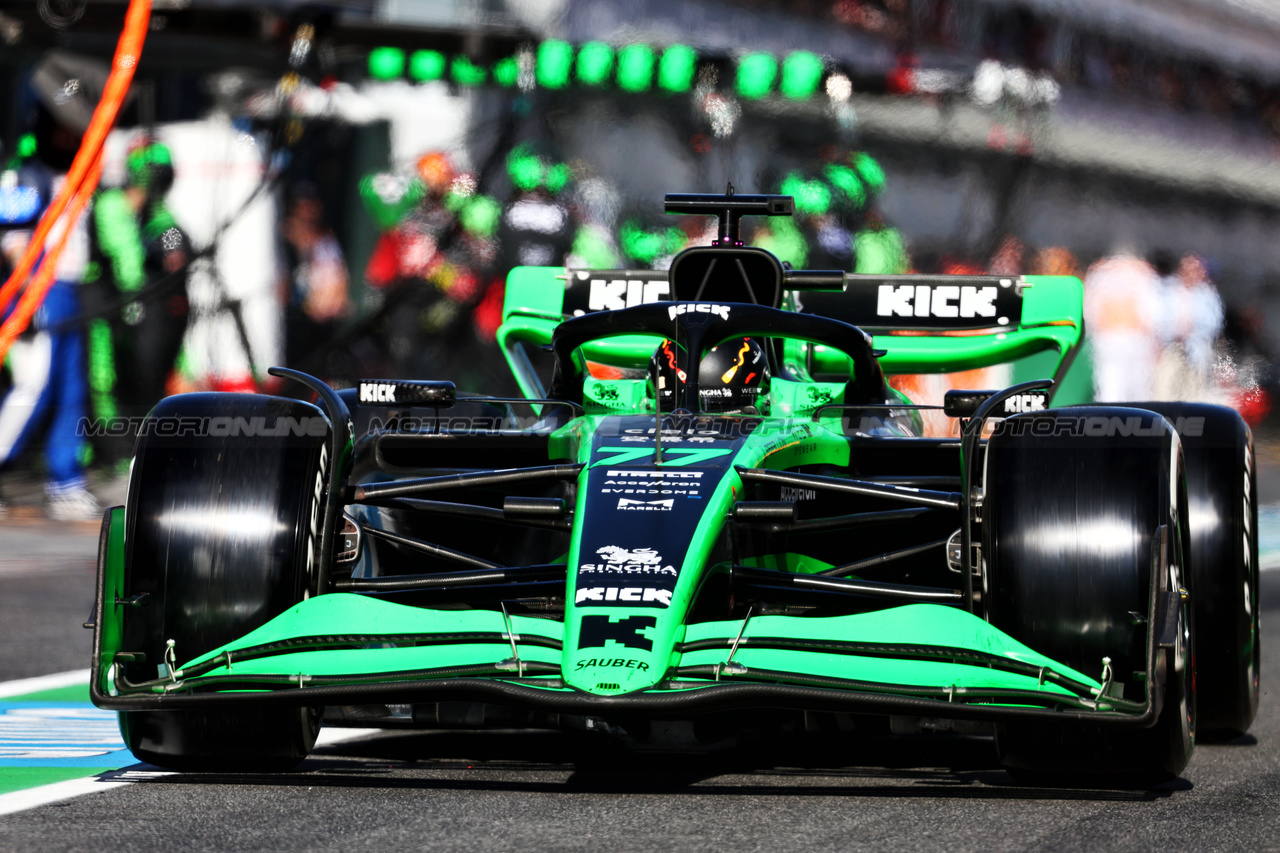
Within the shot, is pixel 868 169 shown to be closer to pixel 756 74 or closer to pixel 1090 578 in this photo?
pixel 756 74

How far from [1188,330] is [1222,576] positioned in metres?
10.6

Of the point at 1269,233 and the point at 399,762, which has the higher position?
the point at 1269,233

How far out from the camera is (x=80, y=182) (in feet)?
47.2

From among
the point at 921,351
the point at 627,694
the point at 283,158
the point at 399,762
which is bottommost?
the point at 399,762

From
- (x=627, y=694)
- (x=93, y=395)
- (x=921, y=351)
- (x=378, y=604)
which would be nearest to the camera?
(x=627, y=694)

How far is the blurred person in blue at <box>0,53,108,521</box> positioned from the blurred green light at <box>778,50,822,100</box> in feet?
19.5

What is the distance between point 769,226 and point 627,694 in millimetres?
11633

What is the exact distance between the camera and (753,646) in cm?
402

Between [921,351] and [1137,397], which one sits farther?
[1137,397]

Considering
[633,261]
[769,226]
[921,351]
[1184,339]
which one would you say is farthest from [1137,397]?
[921,351]

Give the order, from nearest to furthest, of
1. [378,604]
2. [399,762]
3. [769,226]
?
1. [378,604]
2. [399,762]
3. [769,226]

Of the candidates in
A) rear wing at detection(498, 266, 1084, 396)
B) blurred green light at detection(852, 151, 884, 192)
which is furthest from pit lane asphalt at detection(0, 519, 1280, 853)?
blurred green light at detection(852, 151, 884, 192)

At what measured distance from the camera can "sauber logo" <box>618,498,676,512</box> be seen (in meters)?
4.38

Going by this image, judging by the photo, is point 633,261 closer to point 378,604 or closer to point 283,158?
point 283,158
